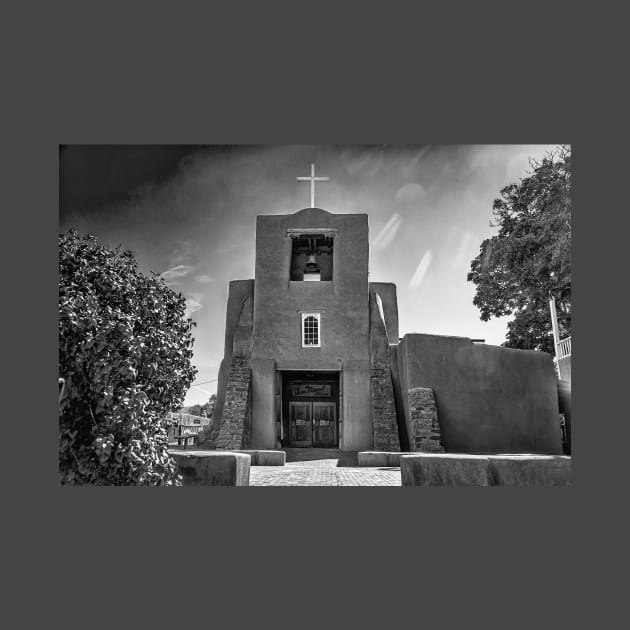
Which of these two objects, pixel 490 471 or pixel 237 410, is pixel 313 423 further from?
pixel 490 471

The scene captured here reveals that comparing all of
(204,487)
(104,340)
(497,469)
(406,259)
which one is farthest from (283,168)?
(497,469)

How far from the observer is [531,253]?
298 inches

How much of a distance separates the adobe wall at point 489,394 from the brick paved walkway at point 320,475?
2281 mm

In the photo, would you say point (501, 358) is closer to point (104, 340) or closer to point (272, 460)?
point (272, 460)

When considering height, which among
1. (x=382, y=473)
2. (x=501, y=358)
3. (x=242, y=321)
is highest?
(x=242, y=321)

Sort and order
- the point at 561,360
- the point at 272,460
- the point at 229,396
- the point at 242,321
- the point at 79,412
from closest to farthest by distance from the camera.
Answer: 1. the point at 79,412
2. the point at 272,460
3. the point at 561,360
4. the point at 229,396
5. the point at 242,321

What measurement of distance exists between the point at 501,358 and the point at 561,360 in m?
1.02

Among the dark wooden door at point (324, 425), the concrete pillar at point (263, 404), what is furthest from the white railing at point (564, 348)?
the dark wooden door at point (324, 425)

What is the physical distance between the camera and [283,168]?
21.0 feet

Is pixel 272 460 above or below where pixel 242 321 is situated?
below

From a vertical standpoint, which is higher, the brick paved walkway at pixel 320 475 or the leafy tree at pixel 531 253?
the leafy tree at pixel 531 253

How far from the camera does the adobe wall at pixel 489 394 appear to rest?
938cm

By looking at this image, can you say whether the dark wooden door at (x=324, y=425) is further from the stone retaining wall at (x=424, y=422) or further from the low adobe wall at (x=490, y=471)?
the low adobe wall at (x=490, y=471)

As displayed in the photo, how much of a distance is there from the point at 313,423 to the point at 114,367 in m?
9.30
